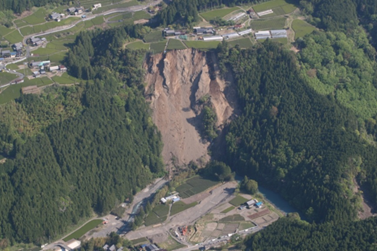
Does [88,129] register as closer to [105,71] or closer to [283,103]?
[105,71]

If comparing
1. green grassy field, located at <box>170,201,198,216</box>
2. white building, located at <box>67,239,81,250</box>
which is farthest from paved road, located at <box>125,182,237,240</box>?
white building, located at <box>67,239,81,250</box>

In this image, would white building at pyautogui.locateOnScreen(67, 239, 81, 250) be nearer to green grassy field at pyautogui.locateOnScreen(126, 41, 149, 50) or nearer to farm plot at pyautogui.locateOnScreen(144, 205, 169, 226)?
farm plot at pyautogui.locateOnScreen(144, 205, 169, 226)

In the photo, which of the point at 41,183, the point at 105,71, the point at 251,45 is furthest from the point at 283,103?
the point at 41,183

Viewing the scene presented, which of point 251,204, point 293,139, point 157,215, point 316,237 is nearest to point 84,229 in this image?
point 157,215

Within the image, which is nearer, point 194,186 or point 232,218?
point 232,218

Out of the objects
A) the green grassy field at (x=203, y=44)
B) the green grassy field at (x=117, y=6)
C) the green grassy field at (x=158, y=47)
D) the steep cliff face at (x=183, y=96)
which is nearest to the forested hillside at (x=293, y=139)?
the green grassy field at (x=203, y=44)

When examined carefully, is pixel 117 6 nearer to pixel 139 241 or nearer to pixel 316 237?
pixel 139 241
